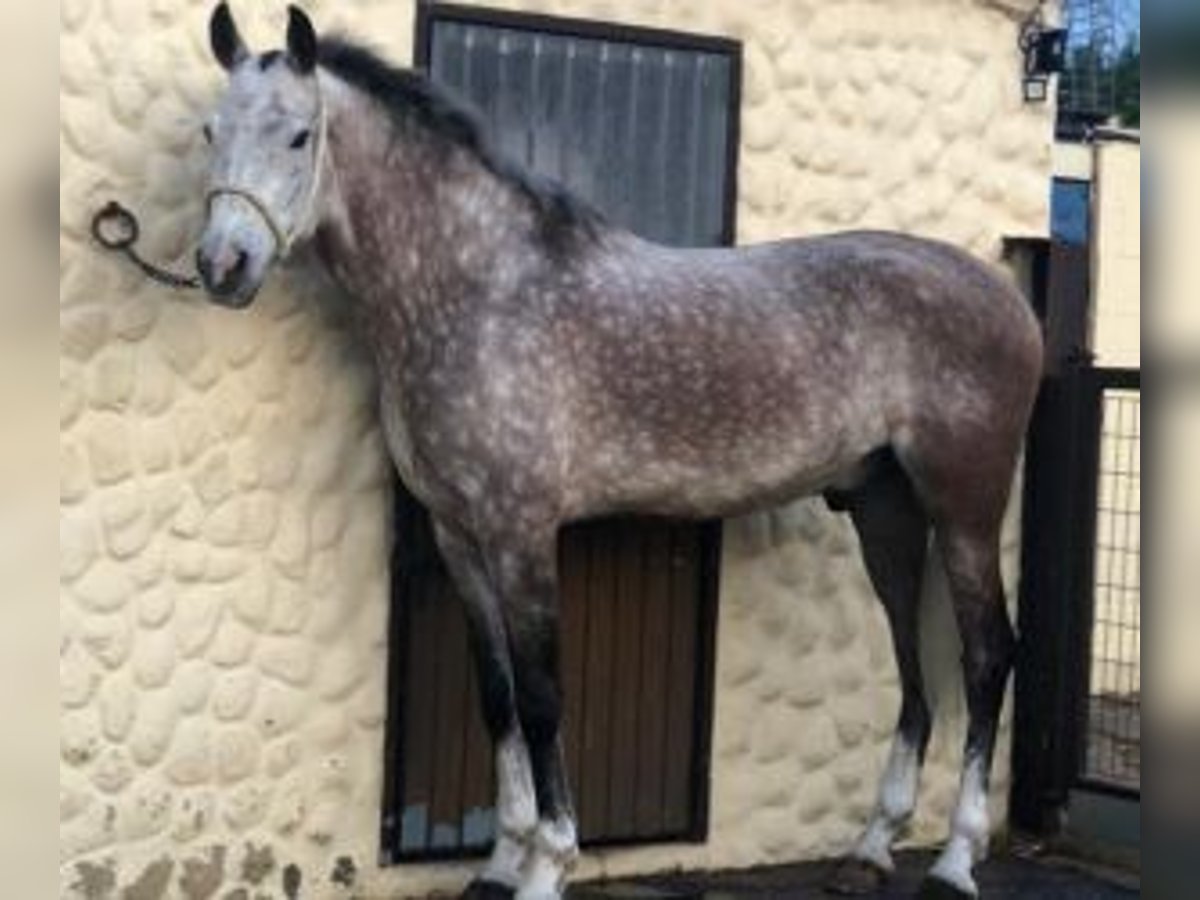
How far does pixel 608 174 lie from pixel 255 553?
1307mm

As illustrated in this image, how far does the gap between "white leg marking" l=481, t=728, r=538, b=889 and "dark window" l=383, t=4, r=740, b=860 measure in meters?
0.23

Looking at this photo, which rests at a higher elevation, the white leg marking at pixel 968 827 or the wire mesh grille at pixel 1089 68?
the wire mesh grille at pixel 1089 68

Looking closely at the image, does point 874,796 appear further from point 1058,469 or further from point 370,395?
point 370,395

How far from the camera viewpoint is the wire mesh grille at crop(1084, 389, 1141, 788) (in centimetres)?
509

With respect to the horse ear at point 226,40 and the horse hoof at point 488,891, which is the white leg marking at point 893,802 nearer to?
the horse hoof at point 488,891

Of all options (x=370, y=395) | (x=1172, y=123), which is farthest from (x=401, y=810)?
(x=1172, y=123)

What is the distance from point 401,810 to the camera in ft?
13.9

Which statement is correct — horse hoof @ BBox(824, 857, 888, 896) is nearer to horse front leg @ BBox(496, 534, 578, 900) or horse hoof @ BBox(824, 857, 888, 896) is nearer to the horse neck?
horse front leg @ BBox(496, 534, 578, 900)

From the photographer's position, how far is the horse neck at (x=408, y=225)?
152 inches

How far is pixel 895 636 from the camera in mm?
4633

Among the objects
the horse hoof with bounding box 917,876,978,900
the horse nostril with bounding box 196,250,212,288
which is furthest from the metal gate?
the horse nostril with bounding box 196,250,212,288

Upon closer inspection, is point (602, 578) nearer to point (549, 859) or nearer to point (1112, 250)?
point (549, 859)

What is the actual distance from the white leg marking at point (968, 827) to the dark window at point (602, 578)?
0.65m

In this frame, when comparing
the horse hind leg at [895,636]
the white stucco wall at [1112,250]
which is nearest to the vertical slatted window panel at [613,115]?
the horse hind leg at [895,636]
